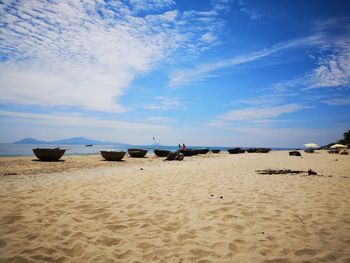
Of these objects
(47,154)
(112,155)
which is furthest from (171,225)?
(112,155)

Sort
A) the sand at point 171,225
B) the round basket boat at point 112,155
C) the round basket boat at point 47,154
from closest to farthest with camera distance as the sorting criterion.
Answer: the sand at point 171,225
the round basket boat at point 47,154
the round basket boat at point 112,155

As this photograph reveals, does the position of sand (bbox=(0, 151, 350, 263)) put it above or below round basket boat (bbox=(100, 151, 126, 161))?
below

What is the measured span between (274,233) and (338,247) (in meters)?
0.93

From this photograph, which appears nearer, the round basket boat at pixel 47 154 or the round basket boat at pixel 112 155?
the round basket boat at pixel 47 154

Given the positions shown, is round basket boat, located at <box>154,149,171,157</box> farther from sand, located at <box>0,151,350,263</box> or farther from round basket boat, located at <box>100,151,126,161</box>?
sand, located at <box>0,151,350,263</box>

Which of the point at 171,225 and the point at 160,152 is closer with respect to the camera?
the point at 171,225

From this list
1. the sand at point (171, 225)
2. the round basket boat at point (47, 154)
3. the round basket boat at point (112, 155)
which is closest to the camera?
the sand at point (171, 225)

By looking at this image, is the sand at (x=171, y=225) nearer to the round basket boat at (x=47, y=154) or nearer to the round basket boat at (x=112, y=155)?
the round basket boat at (x=47, y=154)

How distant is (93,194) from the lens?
243 inches

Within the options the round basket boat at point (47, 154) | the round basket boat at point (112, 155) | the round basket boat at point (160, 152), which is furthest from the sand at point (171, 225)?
the round basket boat at point (160, 152)

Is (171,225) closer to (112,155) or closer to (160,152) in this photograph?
(112,155)

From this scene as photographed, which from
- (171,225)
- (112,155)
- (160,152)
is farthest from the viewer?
(160,152)

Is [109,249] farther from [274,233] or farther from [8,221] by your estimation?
[274,233]

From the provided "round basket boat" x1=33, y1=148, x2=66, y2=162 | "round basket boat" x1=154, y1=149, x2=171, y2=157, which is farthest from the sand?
"round basket boat" x1=154, y1=149, x2=171, y2=157
